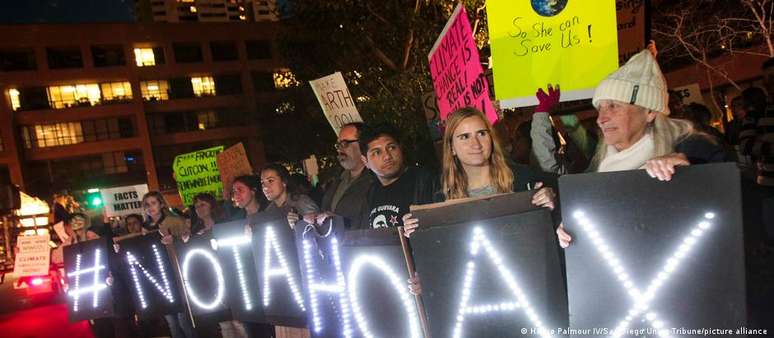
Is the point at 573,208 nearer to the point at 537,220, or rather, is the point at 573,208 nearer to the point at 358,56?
the point at 537,220

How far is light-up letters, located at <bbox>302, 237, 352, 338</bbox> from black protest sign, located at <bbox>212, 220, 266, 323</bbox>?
744mm

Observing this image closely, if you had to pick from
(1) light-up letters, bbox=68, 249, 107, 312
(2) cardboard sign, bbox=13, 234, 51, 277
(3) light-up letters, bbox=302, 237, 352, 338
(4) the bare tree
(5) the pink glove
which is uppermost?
(4) the bare tree

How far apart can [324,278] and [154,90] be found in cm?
5086

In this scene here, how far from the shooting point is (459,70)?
171 inches

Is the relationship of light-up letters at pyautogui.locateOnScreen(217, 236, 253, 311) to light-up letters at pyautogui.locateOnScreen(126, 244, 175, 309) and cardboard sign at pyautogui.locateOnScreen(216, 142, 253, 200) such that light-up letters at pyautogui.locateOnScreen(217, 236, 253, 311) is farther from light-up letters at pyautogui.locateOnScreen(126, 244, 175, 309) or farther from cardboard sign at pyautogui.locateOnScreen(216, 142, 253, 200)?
cardboard sign at pyautogui.locateOnScreen(216, 142, 253, 200)

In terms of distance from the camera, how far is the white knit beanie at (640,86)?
7.69ft

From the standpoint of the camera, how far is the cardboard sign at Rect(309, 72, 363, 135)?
18.6ft

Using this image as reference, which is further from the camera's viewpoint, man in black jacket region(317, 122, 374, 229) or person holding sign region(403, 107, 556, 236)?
man in black jacket region(317, 122, 374, 229)

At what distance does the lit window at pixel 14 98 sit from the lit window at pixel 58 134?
7.08 feet

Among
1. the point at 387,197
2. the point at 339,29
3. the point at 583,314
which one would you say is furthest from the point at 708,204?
the point at 339,29

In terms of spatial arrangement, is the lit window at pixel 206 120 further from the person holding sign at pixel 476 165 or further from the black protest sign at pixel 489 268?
the black protest sign at pixel 489 268

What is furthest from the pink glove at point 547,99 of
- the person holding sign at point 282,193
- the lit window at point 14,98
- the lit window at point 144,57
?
the lit window at point 144,57

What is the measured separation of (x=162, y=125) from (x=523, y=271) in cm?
5152

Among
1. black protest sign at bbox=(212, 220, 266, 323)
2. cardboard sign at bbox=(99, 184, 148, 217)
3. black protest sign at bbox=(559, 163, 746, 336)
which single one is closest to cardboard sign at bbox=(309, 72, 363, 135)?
black protest sign at bbox=(212, 220, 266, 323)
